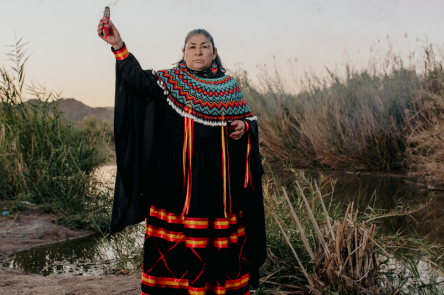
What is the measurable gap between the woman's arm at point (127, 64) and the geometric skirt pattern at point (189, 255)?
0.71 m

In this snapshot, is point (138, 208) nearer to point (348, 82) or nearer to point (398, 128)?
point (398, 128)

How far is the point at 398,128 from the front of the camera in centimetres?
673

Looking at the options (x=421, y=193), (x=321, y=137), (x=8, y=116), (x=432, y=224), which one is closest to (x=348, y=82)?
(x=321, y=137)

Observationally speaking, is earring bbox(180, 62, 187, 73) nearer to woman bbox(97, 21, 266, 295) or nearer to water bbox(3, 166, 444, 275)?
woman bbox(97, 21, 266, 295)

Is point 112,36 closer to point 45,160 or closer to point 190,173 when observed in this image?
point 190,173

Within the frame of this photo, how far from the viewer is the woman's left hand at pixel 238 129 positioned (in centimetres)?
206

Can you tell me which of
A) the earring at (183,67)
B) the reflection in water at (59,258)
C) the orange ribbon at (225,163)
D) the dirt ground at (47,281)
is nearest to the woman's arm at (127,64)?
the earring at (183,67)

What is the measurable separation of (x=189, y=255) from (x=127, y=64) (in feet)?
3.55

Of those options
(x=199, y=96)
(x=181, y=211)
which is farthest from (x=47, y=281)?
(x=199, y=96)

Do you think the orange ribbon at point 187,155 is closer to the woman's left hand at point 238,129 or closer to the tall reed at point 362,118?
the woman's left hand at point 238,129

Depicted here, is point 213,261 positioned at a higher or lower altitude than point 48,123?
lower

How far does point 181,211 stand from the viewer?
2064mm

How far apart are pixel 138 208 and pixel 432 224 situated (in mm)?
3442

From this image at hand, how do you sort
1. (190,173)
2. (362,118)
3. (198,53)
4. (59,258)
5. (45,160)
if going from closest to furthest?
(190,173) < (198,53) < (59,258) < (45,160) < (362,118)
